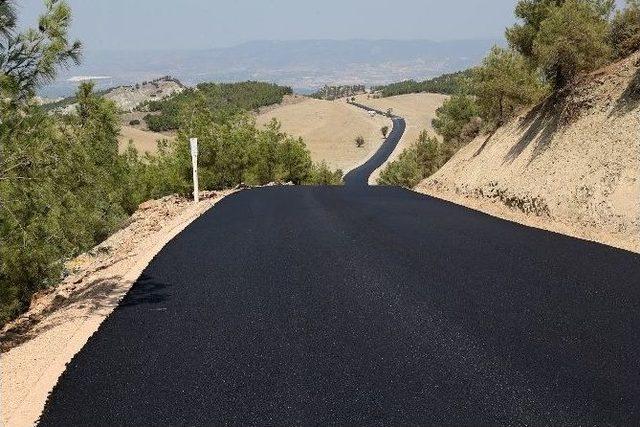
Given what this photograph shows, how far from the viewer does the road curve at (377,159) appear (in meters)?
69.6

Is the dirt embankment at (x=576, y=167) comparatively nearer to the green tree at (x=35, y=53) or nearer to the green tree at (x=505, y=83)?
the green tree at (x=505, y=83)

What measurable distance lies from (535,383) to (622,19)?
59.2 ft

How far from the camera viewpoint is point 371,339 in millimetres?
6605

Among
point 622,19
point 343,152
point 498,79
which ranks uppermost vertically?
point 622,19

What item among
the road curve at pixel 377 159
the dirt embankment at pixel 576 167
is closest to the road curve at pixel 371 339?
the dirt embankment at pixel 576 167

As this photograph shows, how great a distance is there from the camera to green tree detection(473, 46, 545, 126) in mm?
23766

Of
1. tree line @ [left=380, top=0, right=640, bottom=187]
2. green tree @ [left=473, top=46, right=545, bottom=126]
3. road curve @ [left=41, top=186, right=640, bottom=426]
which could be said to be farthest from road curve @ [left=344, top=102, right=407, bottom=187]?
road curve @ [left=41, top=186, right=640, bottom=426]

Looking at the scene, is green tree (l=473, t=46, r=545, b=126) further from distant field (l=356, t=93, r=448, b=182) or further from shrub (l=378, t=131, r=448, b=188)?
distant field (l=356, t=93, r=448, b=182)

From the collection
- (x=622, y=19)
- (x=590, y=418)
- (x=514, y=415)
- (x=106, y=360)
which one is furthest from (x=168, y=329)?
(x=622, y=19)

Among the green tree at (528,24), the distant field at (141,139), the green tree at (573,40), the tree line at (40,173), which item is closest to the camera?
the tree line at (40,173)

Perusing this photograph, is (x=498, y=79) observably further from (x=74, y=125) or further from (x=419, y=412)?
(x=419, y=412)

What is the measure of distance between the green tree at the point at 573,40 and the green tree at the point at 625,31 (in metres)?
0.54

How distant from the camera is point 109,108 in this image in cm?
3000

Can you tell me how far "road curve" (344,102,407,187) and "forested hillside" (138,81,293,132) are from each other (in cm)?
3393
